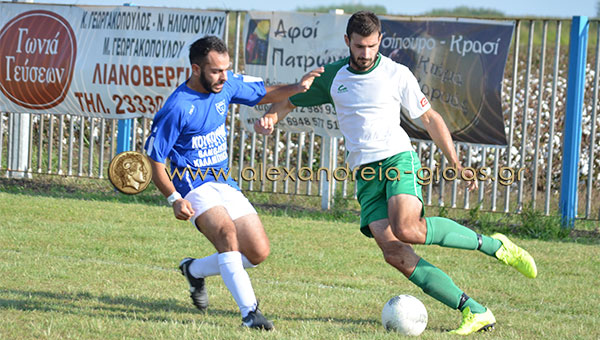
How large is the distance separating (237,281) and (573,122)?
6.22 meters

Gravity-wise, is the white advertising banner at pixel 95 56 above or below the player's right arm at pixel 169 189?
above

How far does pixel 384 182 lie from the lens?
620cm

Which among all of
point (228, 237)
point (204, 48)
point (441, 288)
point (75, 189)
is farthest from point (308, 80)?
point (75, 189)

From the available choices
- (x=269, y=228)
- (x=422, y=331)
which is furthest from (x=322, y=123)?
(x=422, y=331)

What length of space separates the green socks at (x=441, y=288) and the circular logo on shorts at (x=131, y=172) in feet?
10.00

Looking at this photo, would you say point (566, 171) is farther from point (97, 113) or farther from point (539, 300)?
point (97, 113)

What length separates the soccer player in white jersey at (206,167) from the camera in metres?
6.10

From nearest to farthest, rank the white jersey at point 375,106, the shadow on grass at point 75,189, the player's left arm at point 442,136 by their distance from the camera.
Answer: the player's left arm at point 442,136 → the white jersey at point 375,106 → the shadow on grass at point 75,189

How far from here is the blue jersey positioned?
20.2 feet

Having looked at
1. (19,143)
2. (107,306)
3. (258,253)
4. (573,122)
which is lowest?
(107,306)

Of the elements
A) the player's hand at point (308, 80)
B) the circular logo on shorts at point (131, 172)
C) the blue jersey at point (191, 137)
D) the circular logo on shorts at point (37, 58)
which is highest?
the circular logo on shorts at point (37, 58)

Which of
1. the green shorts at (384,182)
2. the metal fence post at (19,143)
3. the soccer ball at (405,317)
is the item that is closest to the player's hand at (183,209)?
the green shorts at (384,182)

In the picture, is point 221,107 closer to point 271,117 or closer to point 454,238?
point 271,117

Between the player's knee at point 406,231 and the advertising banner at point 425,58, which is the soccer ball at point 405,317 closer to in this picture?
the player's knee at point 406,231
